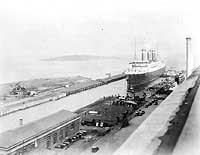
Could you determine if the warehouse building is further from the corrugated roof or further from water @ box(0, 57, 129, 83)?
water @ box(0, 57, 129, 83)

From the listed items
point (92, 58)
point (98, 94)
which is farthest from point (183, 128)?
point (98, 94)

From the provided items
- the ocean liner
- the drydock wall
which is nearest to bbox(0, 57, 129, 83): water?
the drydock wall

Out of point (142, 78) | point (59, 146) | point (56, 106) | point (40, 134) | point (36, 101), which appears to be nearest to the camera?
point (40, 134)

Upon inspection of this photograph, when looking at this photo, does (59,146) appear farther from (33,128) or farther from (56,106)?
(56,106)

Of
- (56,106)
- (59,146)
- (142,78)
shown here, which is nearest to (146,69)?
(142,78)

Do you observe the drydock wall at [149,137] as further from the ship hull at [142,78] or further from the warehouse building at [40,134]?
the ship hull at [142,78]

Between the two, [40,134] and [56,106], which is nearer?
[40,134]

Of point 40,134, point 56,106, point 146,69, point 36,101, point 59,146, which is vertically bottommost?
point 59,146
